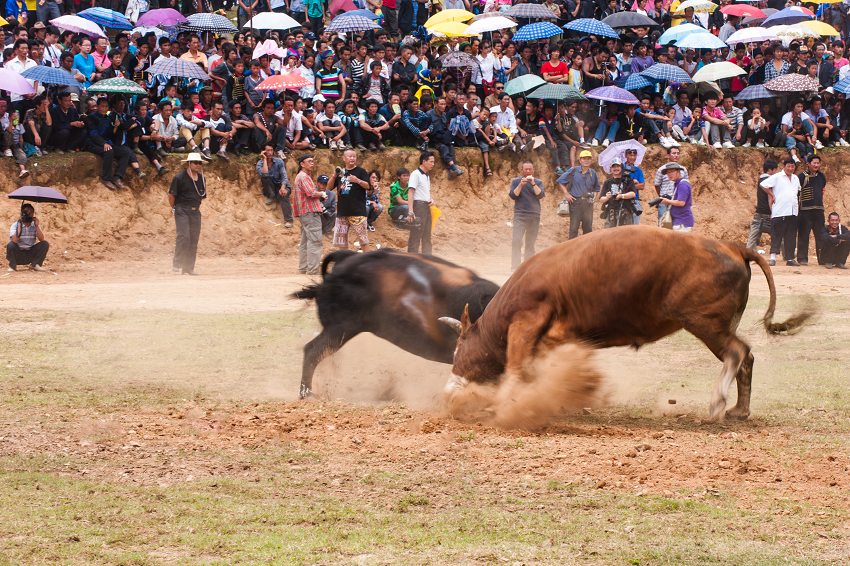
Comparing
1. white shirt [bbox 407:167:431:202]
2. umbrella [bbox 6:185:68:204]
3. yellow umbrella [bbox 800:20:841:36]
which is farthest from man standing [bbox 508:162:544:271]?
yellow umbrella [bbox 800:20:841:36]

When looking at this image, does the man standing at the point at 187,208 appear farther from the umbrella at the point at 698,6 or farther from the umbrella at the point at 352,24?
the umbrella at the point at 698,6

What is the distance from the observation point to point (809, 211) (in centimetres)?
2377

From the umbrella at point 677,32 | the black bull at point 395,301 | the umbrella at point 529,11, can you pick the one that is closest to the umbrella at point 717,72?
the umbrella at point 677,32

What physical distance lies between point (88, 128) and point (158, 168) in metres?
1.74

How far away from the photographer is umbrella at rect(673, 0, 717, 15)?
29953mm

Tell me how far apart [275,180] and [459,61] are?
486 centimetres

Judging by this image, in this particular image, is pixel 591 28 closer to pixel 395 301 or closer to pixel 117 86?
pixel 117 86

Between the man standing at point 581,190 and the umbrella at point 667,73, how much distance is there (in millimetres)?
5092

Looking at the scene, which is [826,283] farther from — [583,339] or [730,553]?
[730,553]

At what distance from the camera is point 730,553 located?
605 cm

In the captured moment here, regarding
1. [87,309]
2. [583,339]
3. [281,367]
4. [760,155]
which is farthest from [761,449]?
[760,155]

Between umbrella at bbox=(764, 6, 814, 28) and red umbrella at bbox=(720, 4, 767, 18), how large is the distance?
67cm

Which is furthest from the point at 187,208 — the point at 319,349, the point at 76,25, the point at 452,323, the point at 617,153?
the point at 452,323

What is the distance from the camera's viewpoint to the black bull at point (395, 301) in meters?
10.4
